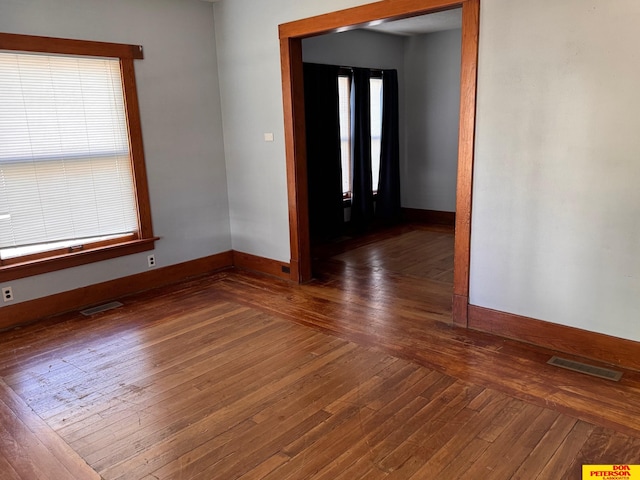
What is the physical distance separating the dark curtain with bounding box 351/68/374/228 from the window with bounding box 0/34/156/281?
2.93 metres

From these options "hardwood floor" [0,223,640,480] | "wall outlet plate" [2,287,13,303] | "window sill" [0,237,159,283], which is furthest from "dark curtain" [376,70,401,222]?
"wall outlet plate" [2,287,13,303]

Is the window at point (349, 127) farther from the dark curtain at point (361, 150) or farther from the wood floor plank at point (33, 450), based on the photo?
the wood floor plank at point (33, 450)

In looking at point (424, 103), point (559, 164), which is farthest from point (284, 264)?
point (424, 103)

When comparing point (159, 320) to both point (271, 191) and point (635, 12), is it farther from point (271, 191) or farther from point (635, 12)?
point (635, 12)

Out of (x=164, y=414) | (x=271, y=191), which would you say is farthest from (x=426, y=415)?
(x=271, y=191)

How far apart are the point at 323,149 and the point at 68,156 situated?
2918mm

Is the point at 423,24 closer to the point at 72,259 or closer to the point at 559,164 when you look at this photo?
the point at 559,164

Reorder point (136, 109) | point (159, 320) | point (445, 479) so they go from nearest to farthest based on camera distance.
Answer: point (445, 479)
point (159, 320)
point (136, 109)

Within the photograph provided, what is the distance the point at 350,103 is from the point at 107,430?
16.3 feet

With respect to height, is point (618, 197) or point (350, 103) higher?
point (350, 103)

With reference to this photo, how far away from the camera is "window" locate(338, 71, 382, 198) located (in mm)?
6277

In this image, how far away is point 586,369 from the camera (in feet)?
9.30

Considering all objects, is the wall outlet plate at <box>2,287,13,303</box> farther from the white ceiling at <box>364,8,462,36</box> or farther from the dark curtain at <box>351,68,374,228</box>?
the white ceiling at <box>364,8,462,36</box>

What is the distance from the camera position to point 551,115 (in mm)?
2902
